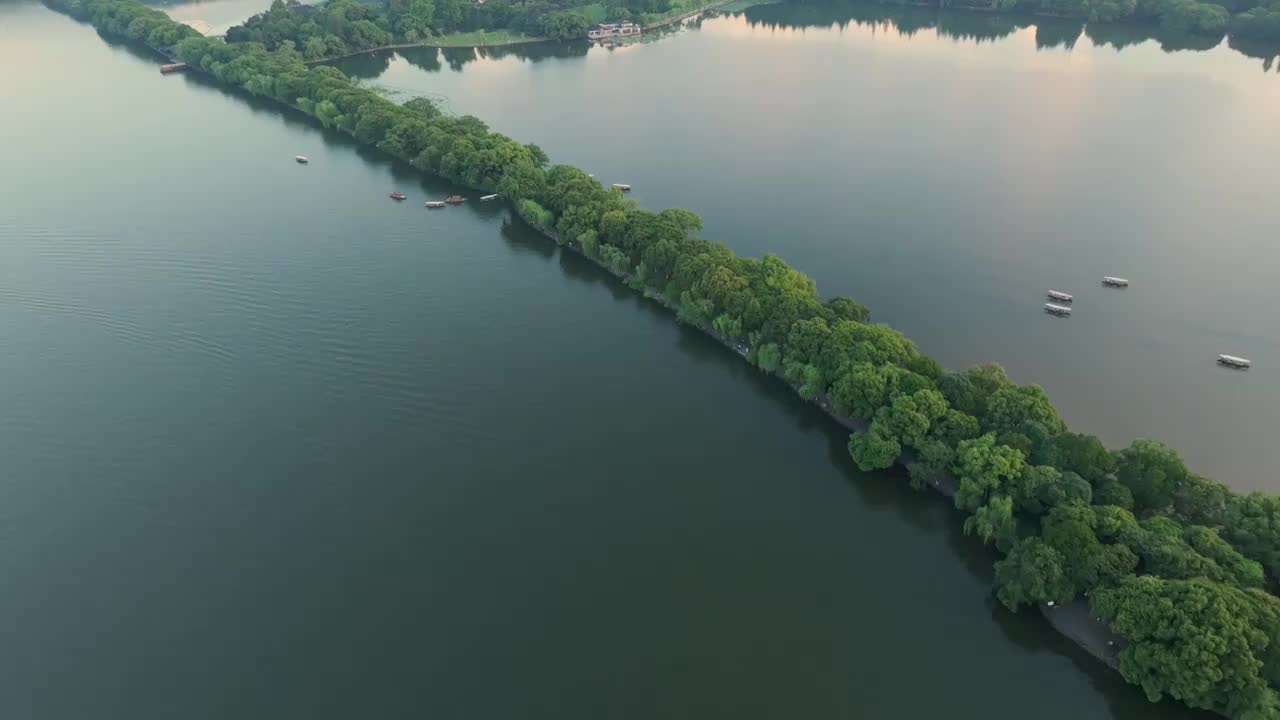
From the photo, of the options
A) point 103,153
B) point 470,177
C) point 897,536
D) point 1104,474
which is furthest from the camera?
point 103,153

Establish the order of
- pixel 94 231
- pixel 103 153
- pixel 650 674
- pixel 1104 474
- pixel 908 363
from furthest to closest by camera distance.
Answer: pixel 103 153 < pixel 94 231 < pixel 908 363 < pixel 1104 474 < pixel 650 674

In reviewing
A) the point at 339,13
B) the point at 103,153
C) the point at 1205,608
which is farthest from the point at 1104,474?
the point at 339,13

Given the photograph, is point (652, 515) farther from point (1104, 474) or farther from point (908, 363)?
point (1104, 474)

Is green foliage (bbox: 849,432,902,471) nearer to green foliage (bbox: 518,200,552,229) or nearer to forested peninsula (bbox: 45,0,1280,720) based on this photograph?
forested peninsula (bbox: 45,0,1280,720)

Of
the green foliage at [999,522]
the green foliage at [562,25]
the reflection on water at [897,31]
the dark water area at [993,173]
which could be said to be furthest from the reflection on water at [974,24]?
the green foliage at [999,522]

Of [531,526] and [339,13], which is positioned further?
[339,13]

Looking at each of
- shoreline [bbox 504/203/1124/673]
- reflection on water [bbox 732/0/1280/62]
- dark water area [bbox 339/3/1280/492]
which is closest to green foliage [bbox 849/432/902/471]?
shoreline [bbox 504/203/1124/673]
